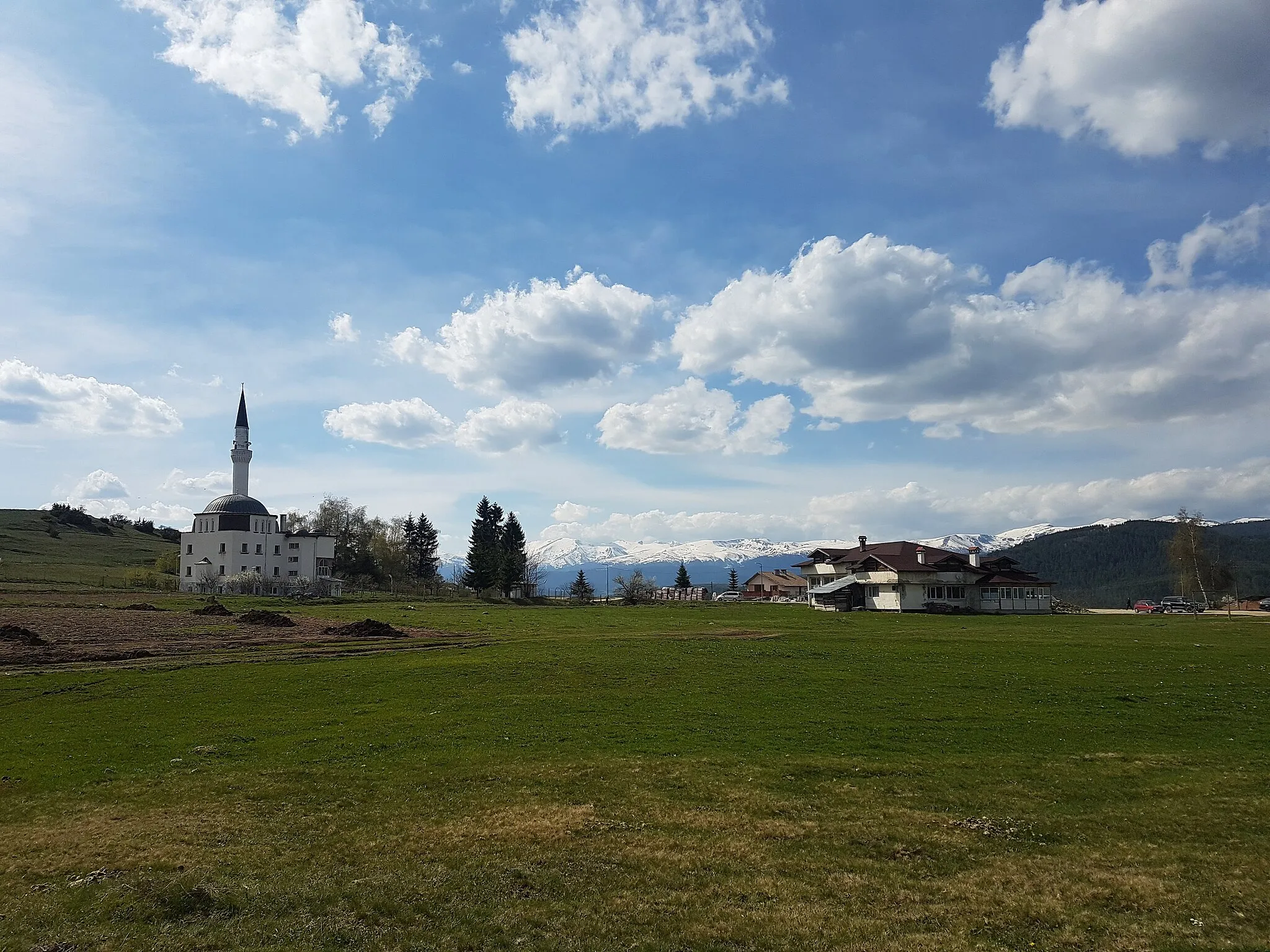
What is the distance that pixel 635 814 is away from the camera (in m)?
14.4

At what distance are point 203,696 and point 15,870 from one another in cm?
1612

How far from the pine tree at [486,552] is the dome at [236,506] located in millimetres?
36796

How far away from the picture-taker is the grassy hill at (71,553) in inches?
4744

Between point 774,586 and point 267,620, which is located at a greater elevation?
point 267,620

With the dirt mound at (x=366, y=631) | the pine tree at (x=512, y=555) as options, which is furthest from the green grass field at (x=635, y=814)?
the pine tree at (x=512, y=555)

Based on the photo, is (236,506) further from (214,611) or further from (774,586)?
(774,586)

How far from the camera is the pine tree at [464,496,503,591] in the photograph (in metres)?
129

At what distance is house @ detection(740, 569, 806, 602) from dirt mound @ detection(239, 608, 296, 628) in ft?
314

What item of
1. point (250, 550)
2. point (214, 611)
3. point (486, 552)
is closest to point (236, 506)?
point (250, 550)

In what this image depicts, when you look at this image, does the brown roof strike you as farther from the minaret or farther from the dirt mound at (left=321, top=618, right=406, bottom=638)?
the minaret

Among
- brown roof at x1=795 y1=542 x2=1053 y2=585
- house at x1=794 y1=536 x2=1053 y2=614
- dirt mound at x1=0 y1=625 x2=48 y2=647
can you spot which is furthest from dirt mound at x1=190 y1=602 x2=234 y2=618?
brown roof at x1=795 y1=542 x2=1053 y2=585

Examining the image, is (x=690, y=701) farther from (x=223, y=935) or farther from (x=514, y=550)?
(x=514, y=550)

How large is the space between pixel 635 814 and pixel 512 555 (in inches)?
4660

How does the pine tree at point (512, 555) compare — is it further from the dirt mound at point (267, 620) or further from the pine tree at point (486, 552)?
the dirt mound at point (267, 620)
